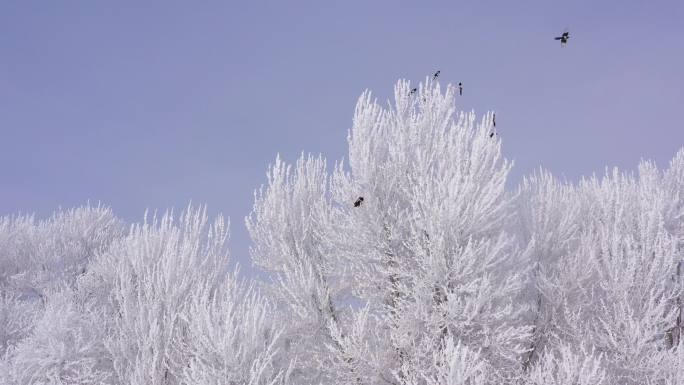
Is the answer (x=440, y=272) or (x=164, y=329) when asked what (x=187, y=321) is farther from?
(x=440, y=272)

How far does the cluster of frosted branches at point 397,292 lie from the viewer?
40.4 ft

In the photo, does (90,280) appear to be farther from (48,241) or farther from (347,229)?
(347,229)

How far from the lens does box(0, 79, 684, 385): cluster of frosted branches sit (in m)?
12.3

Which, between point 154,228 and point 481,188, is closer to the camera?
point 481,188

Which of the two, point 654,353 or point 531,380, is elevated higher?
point 654,353

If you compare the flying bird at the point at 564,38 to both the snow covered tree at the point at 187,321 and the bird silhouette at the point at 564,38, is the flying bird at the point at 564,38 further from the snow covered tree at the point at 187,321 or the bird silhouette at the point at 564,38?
the snow covered tree at the point at 187,321

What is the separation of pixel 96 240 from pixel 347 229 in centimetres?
2277

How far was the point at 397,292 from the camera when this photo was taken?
45.4 ft

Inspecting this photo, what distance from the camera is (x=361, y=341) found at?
12.6 metres

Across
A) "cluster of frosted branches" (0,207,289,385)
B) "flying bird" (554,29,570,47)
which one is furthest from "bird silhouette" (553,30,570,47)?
"cluster of frosted branches" (0,207,289,385)

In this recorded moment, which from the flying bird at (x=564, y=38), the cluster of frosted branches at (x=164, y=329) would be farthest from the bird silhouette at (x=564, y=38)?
the cluster of frosted branches at (x=164, y=329)

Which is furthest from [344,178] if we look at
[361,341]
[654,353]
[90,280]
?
[90,280]

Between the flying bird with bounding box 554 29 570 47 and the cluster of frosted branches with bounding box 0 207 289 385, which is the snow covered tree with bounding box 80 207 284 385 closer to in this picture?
the cluster of frosted branches with bounding box 0 207 289 385

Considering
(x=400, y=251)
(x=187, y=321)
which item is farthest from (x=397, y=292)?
(x=187, y=321)
